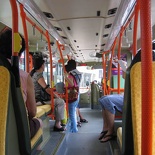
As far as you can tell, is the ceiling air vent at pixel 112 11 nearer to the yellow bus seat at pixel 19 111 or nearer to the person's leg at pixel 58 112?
the person's leg at pixel 58 112

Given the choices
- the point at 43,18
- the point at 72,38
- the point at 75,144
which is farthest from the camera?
Answer: the point at 72,38

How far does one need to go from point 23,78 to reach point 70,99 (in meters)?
2.52

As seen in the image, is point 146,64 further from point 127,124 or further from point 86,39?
point 86,39

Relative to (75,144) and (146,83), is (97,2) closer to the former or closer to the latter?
(146,83)

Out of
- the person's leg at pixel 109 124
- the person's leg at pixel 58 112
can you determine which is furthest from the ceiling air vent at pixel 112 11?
the person's leg at pixel 58 112

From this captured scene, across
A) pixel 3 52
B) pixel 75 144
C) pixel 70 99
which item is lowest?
pixel 75 144

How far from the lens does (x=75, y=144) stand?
3.54 metres

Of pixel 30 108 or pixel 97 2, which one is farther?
pixel 97 2

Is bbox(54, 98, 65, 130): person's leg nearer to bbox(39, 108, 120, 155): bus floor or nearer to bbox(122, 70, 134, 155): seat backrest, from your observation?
bbox(39, 108, 120, 155): bus floor

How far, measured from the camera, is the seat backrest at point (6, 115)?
1238mm

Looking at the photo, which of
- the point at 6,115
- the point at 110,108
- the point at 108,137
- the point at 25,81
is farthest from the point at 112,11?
the point at 6,115

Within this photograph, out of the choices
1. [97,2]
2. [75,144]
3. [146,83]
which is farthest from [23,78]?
[75,144]

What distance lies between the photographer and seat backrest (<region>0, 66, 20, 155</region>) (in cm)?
124

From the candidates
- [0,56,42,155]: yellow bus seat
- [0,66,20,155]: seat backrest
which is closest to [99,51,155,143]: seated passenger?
[0,56,42,155]: yellow bus seat
